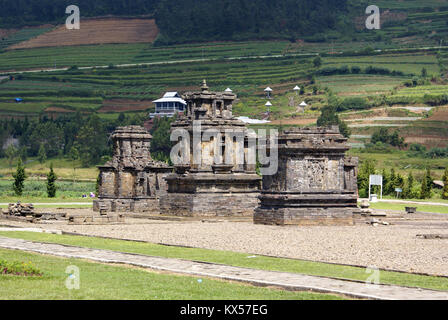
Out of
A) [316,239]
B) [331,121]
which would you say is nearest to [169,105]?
[331,121]

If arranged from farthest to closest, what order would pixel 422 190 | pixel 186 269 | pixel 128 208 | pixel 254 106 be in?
pixel 254 106 → pixel 422 190 → pixel 128 208 → pixel 186 269

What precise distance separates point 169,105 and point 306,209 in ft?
443

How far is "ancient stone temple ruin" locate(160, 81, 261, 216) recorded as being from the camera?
59406 millimetres

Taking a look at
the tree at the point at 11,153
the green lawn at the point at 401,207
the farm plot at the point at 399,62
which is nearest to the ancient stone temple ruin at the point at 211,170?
the green lawn at the point at 401,207

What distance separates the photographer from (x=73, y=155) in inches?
5379

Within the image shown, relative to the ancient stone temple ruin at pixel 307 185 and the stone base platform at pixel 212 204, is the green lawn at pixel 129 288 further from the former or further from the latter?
the stone base platform at pixel 212 204

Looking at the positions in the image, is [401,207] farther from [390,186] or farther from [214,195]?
[390,186]

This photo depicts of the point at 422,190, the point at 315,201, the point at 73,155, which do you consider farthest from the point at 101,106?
the point at 315,201

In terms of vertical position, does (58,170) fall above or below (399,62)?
below

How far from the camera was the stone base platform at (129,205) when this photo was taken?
6638 cm

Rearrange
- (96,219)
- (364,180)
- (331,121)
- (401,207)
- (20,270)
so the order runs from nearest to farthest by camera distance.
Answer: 1. (20,270)
2. (96,219)
3. (401,207)
4. (364,180)
5. (331,121)

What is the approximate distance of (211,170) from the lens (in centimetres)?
6038
